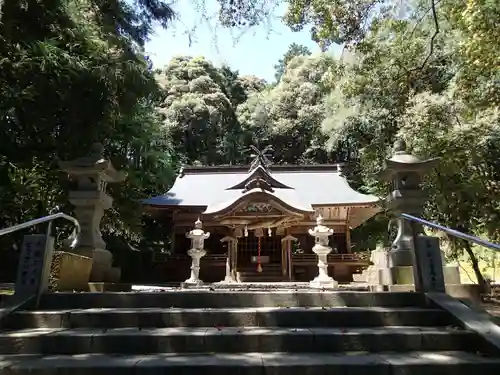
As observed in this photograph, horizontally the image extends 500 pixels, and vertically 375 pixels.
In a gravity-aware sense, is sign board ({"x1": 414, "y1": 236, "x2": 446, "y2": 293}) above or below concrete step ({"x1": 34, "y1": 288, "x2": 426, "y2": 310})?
above

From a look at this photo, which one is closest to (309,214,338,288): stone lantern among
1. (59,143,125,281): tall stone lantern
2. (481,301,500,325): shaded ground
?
(481,301,500,325): shaded ground

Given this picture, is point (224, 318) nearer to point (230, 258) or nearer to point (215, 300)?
point (215, 300)

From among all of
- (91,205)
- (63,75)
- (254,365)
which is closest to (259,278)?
(63,75)

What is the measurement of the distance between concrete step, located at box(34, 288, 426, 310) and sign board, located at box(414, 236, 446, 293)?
7.8 inches

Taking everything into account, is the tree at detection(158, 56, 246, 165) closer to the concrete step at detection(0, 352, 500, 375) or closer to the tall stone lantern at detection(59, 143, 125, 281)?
the tall stone lantern at detection(59, 143, 125, 281)

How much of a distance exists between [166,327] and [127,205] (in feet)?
32.6

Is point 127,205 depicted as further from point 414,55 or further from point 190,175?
point 414,55

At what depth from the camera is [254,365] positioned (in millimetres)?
2814

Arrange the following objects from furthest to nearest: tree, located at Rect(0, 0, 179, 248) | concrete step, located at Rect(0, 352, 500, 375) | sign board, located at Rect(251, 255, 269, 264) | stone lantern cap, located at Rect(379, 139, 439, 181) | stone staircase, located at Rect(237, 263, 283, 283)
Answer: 1. sign board, located at Rect(251, 255, 269, 264)
2. stone staircase, located at Rect(237, 263, 283, 283)
3. tree, located at Rect(0, 0, 179, 248)
4. stone lantern cap, located at Rect(379, 139, 439, 181)
5. concrete step, located at Rect(0, 352, 500, 375)

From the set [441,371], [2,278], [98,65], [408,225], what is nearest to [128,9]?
[98,65]

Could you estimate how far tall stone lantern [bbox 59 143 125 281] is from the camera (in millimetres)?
5809

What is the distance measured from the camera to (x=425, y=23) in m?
11.2

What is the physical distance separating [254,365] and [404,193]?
3992mm

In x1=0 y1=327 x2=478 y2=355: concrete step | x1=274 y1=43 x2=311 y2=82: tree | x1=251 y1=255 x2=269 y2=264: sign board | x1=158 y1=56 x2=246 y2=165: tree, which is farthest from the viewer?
→ x1=274 y1=43 x2=311 y2=82: tree
